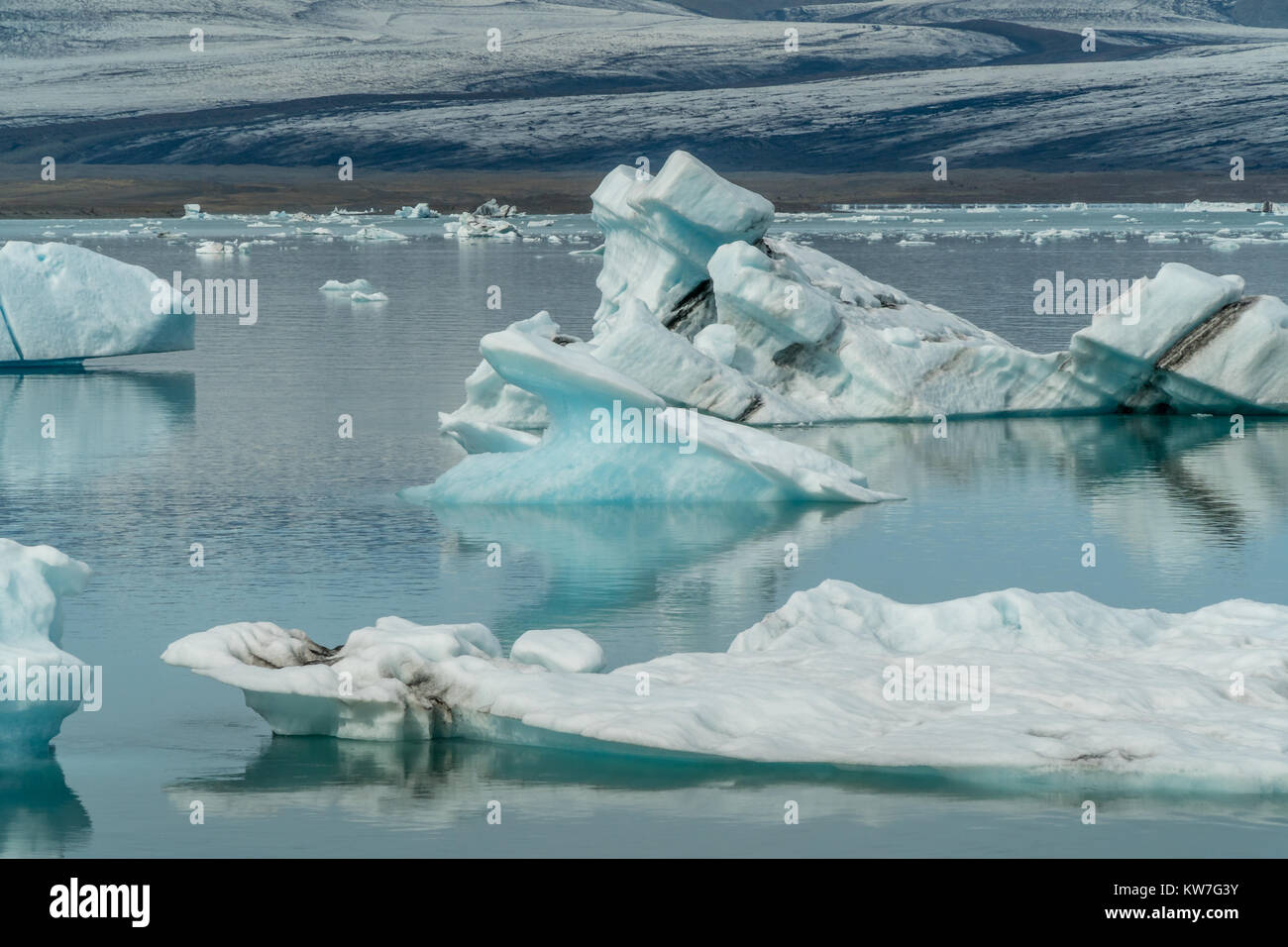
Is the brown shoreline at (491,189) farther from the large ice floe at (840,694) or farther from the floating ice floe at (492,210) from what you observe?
the large ice floe at (840,694)

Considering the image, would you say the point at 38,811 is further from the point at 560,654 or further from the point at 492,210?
the point at 492,210

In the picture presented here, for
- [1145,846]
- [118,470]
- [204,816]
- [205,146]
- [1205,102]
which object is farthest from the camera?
[205,146]

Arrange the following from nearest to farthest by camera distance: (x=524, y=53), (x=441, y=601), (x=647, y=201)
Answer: (x=441, y=601) < (x=647, y=201) < (x=524, y=53)

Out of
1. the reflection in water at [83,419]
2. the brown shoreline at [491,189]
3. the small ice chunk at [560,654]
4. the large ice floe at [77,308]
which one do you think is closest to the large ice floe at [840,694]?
the small ice chunk at [560,654]

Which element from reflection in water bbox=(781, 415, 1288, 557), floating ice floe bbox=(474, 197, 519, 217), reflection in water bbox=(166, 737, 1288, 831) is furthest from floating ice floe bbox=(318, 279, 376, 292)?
floating ice floe bbox=(474, 197, 519, 217)

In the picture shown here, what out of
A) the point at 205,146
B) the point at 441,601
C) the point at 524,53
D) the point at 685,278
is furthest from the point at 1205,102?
the point at 441,601

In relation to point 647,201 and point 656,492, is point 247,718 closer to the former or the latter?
point 656,492
